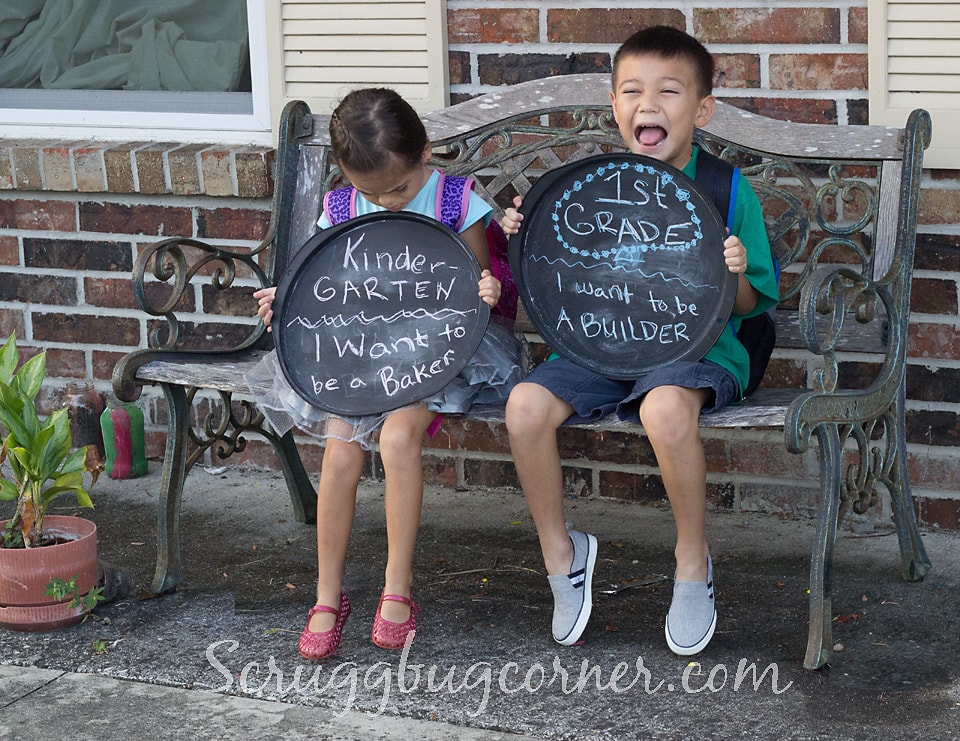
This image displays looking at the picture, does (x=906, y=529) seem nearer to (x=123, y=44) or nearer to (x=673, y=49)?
(x=673, y=49)

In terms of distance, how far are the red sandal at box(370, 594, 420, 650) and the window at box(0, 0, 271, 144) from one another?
1760mm

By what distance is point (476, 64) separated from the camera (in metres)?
3.98

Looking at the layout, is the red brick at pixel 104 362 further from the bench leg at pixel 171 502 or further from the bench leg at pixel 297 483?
the bench leg at pixel 171 502

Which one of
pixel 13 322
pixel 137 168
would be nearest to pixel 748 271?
pixel 137 168

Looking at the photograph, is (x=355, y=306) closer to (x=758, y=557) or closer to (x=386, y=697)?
(x=386, y=697)

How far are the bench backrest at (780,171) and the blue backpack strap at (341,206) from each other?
0.37m

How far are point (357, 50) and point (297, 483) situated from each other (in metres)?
1.28

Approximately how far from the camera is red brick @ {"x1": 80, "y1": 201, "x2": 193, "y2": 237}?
14.4ft

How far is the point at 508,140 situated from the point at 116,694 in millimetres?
1734

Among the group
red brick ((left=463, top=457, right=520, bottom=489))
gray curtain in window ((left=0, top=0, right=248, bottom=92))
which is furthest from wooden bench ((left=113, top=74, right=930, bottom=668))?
gray curtain in window ((left=0, top=0, right=248, bottom=92))

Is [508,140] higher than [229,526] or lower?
higher

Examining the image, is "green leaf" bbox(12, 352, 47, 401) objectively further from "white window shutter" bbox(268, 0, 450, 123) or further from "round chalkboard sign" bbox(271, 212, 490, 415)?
"white window shutter" bbox(268, 0, 450, 123)

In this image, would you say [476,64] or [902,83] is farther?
[476,64]

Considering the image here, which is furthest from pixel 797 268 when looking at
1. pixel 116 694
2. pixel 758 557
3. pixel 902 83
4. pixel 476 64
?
pixel 116 694
